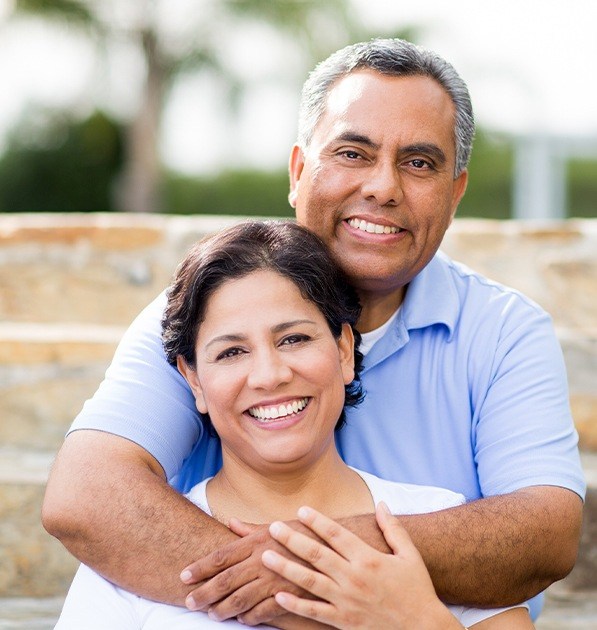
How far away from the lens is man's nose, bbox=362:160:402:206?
7.64 feet

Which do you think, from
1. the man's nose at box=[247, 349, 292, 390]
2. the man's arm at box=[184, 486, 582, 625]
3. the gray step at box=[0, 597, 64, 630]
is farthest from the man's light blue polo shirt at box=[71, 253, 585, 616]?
the gray step at box=[0, 597, 64, 630]

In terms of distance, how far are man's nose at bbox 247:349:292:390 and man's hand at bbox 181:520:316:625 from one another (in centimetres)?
26

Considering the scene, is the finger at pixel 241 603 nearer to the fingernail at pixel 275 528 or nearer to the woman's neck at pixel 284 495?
the fingernail at pixel 275 528

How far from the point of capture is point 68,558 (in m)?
2.80

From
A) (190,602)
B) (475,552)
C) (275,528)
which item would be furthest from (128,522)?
(475,552)

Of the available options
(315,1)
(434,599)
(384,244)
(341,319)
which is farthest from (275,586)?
(315,1)

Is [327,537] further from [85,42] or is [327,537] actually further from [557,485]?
[85,42]

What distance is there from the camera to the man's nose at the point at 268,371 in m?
1.87

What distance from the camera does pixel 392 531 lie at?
1.85 m

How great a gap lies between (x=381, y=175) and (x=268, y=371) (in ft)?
2.19

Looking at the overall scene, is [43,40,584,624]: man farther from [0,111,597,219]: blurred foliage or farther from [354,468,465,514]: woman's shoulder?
[0,111,597,219]: blurred foliage

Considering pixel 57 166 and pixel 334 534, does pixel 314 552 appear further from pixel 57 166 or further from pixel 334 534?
pixel 57 166

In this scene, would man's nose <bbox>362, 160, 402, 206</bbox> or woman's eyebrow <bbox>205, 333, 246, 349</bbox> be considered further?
man's nose <bbox>362, 160, 402, 206</bbox>

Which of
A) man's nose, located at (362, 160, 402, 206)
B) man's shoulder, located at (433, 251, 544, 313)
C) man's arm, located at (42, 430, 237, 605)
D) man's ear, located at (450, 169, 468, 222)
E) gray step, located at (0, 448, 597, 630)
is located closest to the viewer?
man's arm, located at (42, 430, 237, 605)
